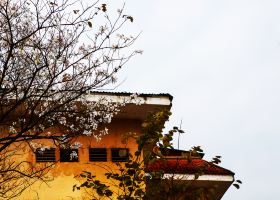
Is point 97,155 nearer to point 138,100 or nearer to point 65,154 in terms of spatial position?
point 65,154

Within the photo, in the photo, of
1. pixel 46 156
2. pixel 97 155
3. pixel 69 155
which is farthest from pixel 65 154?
pixel 97 155

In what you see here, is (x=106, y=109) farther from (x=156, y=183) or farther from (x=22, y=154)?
(x=156, y=183)

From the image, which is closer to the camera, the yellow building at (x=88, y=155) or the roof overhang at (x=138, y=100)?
the yellow building at (x=88, y=155)

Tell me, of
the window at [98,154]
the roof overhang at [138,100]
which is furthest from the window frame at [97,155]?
the roof overhang at [138,100]

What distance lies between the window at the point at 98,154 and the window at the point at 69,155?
436mm

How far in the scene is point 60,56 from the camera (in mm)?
10750

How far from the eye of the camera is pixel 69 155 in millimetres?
15188

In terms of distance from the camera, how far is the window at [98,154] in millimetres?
15266

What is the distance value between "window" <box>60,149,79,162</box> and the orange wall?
114 millimetres

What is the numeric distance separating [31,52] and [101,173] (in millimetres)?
5275

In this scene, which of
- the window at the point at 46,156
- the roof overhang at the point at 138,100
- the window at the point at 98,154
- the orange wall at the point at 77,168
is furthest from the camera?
the window at the point at 98,154

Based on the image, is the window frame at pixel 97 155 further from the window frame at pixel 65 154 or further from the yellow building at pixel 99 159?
the window frame at pixel 65 154

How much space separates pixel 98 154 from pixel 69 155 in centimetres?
83

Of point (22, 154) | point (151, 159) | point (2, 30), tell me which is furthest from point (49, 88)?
point (22, 154)
